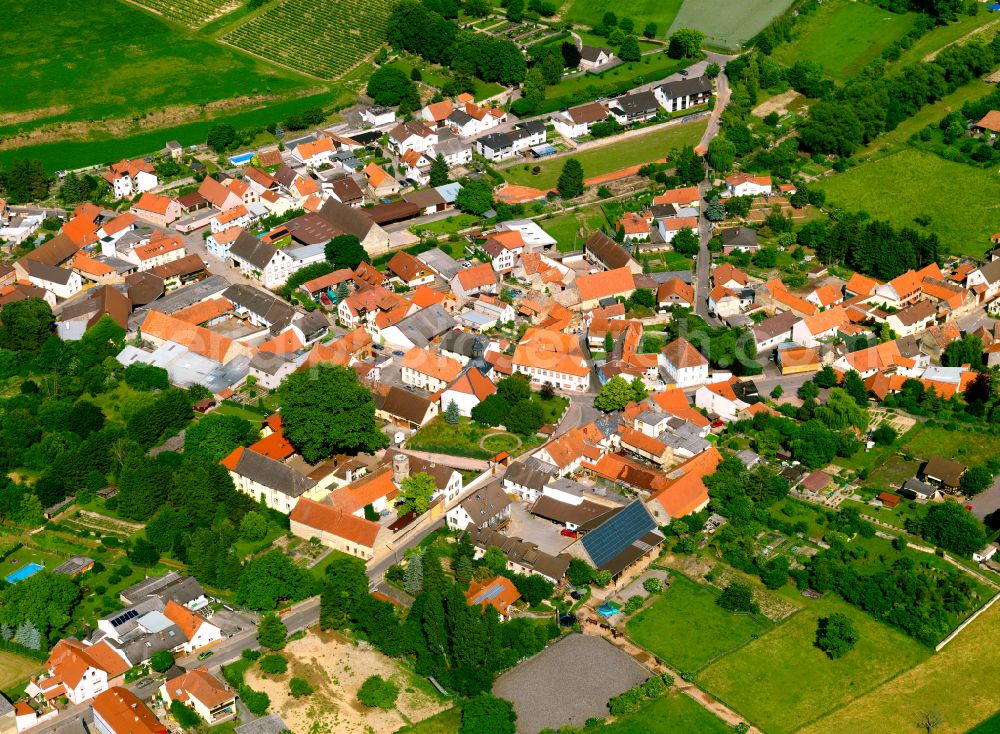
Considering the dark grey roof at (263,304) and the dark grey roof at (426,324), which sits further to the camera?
the dark grey roof at (263,304)

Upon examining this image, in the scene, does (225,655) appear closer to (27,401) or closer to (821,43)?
(27,401)

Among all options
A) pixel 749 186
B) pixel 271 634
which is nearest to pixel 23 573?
pixel 271 634

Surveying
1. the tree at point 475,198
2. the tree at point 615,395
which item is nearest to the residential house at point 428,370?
the tree at point 615,395

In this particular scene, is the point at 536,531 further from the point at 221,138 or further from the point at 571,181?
the point at 221,138

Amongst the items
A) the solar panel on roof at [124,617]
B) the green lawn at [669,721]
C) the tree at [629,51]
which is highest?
the tree at [629,51]

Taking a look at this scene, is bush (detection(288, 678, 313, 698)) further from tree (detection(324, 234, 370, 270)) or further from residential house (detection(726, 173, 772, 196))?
residential house (detection(726, 173, 772, 196))

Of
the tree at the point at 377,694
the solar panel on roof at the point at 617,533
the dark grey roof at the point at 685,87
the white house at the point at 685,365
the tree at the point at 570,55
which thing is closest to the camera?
the tree at the point at 377,694

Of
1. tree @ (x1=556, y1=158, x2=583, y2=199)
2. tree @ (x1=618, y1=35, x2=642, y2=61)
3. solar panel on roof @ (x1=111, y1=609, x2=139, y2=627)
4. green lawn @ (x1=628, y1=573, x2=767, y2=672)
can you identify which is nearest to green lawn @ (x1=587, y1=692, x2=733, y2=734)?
green lawn @ (x1=628, y1=573, x2=767, y2=672)

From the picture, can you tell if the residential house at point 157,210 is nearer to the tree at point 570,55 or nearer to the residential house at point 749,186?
the tree at point 570,55
